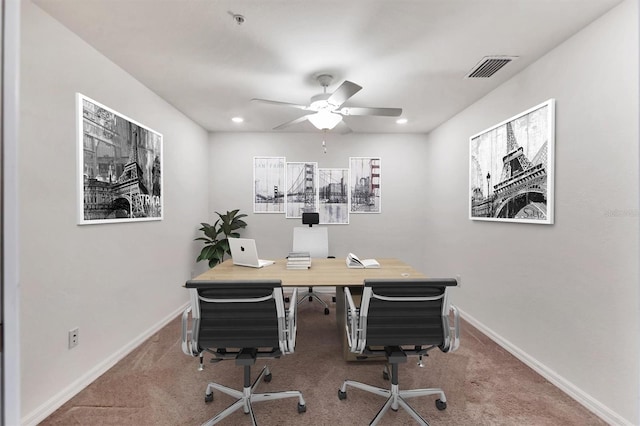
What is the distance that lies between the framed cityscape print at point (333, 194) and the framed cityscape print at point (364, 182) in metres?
0.12

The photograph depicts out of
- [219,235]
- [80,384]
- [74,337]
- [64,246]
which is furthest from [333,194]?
[80,384]

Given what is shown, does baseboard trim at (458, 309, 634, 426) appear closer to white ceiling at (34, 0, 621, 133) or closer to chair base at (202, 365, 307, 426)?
chair base at (202, 365, 307, 426)

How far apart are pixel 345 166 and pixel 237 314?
367cm

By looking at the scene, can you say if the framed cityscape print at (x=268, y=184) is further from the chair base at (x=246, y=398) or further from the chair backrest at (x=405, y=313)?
the chair backrest at (x=405, y=313)

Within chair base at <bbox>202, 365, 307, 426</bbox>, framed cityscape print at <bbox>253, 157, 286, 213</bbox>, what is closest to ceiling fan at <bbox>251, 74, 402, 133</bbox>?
framed cityscape print at <bbox>253, 157, 286, 213</bbox>

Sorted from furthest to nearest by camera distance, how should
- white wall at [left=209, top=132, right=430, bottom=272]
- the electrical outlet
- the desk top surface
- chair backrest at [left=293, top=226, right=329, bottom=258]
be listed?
white wall at [left=209, top=132, right=430, bottom=272], chair backrest at [left=293, top=226, right=329, bottom=258], the desk top surface, the electrical outlet

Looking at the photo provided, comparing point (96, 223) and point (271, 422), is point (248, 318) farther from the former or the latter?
point (96, 223)

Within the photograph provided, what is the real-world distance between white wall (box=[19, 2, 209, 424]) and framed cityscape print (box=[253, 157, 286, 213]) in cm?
190

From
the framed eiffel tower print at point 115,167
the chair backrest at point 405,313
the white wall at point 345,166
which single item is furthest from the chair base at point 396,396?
the white wall at point 345,166

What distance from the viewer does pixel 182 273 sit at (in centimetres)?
390

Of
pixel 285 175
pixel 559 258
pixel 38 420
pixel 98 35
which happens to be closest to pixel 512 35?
pixel 559 258

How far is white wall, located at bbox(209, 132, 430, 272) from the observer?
481 cm

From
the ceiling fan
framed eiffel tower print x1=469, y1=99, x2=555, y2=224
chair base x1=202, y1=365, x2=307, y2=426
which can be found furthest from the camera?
the ceiling fan

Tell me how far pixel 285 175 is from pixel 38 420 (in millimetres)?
3830
